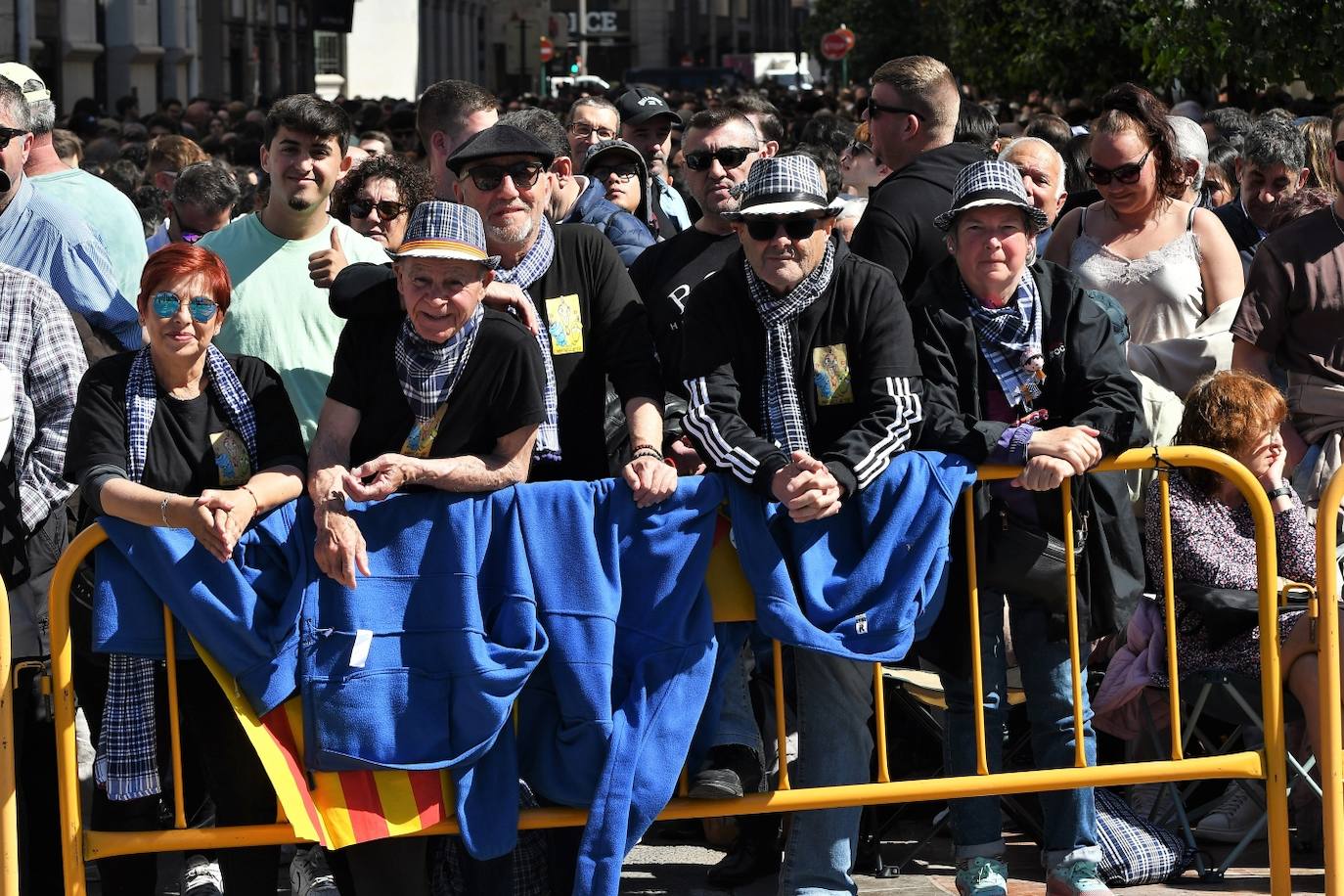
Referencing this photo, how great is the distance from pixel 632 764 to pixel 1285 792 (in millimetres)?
1721

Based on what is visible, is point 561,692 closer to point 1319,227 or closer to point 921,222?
point 921,222

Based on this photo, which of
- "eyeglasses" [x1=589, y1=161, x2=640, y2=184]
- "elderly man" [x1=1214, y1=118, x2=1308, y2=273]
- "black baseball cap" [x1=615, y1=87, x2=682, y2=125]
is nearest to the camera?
"eyeglasses" [x1=589, y1=161, x2=640, y2=184]

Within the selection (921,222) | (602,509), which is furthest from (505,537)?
(921,222)

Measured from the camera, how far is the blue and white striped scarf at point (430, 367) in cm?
473

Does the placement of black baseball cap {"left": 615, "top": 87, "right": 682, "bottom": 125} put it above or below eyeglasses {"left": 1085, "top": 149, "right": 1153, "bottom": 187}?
above

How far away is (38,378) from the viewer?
5246 millimetres

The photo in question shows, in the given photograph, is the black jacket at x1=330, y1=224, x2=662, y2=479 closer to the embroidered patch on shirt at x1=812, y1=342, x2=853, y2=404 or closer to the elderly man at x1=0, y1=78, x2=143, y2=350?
the embroidered patch on shirt at x1=812, y1=342, x2=853, y2=404

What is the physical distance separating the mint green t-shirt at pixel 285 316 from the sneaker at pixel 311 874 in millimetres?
1179

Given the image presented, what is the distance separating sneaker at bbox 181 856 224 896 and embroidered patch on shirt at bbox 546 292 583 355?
68.8 inches

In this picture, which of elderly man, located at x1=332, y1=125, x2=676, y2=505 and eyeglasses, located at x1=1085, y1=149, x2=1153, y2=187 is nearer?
elderly man, located at x1=332, y1=125, x2=676, y2=505

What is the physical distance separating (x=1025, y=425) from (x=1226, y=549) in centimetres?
86

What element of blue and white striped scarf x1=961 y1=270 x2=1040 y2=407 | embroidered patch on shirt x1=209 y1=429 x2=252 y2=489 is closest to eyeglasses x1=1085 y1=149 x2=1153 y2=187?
blue and white striped scarf x1=961 y1=270 x2=1040 y2=407

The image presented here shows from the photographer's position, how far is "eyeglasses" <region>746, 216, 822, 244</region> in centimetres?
485

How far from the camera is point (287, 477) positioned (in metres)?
4.67
